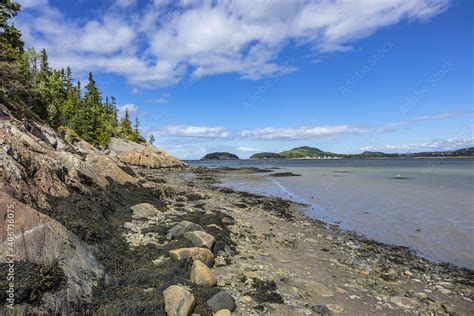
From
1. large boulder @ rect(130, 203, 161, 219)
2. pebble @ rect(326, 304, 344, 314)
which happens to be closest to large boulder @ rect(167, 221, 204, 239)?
large boulder @ rect(130, 203, 161, 219)

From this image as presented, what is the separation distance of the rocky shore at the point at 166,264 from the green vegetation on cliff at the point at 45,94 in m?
7.78

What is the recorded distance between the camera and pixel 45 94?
41.6m

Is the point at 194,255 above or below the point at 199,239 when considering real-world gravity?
below

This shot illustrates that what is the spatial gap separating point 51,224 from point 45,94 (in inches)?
1658

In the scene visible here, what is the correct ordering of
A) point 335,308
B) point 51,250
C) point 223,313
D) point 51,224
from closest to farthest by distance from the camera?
point 51,250 < point 223,313 < point 51,224 < point 335,308

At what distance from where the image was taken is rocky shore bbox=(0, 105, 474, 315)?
6387 millimetres

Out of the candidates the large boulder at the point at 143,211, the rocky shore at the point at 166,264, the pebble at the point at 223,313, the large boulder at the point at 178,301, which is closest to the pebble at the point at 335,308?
the rocky shore at the point at 166,264

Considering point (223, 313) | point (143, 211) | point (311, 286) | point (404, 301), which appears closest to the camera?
point (223, 313)

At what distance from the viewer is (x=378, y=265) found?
39.9 feet

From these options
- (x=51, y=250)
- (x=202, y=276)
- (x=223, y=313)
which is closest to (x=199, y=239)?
(x=202, y=276)

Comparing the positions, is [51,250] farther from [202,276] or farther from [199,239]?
[199,239]

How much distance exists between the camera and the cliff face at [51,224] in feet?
19.4

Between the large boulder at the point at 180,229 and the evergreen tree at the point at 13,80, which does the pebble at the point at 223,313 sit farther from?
the evergreen tree at the point at 13,80

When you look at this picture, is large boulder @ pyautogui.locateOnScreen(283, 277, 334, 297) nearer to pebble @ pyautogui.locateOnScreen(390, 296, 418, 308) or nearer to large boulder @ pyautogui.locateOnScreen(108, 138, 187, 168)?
pebble @ pyautogui.locateOnScreen(390, 296, 418, 308)
